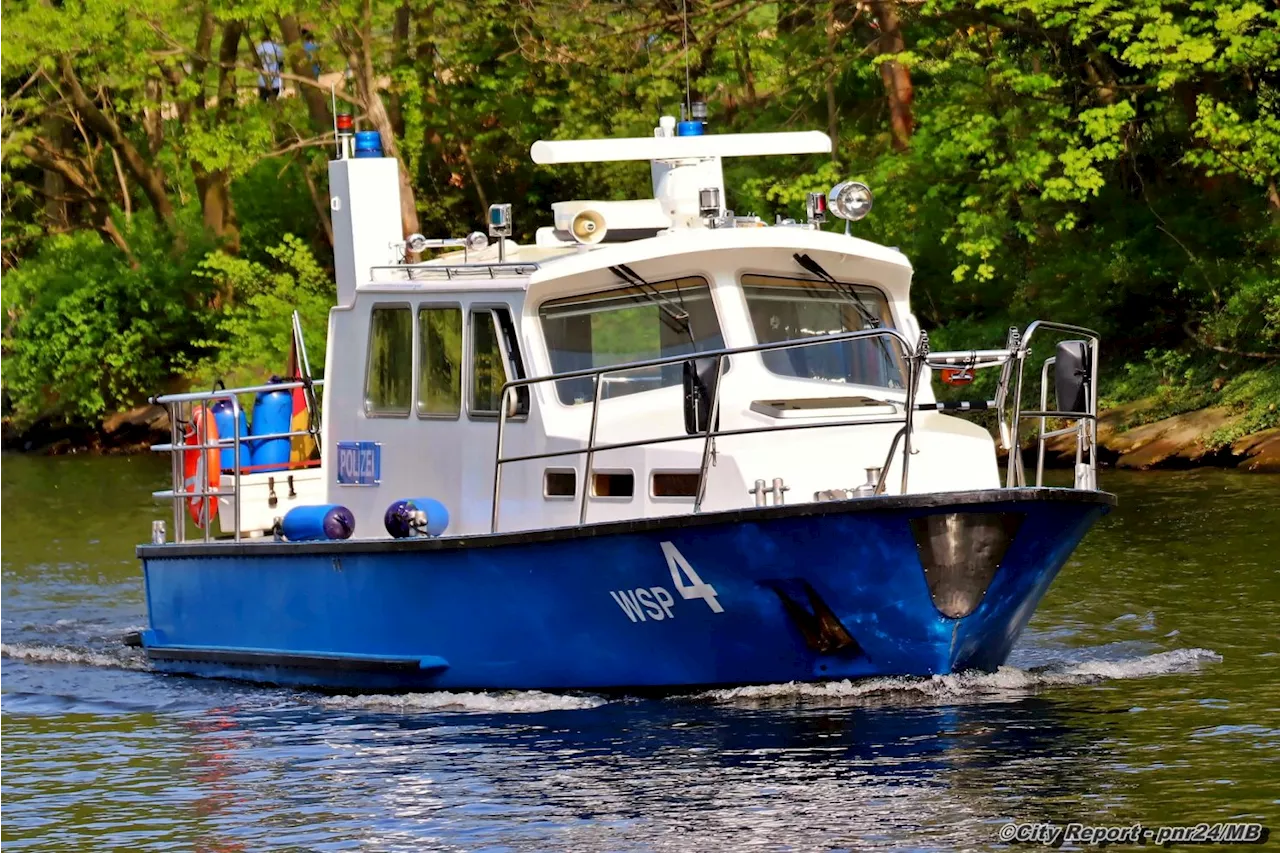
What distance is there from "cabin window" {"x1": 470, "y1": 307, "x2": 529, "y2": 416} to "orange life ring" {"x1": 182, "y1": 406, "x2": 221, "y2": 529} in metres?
2.37

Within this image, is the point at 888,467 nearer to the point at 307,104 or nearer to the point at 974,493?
the point at 974,493

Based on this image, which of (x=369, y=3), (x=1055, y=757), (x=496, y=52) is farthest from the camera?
(x=496, y=52)

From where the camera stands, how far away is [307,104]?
4091 centimetres

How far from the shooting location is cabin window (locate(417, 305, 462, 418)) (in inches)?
499

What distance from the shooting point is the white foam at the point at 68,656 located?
49.7 ft

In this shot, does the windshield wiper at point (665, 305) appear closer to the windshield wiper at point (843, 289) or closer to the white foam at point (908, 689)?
the windshield wiper at point (843, 289)

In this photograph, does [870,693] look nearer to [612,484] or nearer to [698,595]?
[698,595]

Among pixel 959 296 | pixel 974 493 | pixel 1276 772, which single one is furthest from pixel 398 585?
pixel 959 296

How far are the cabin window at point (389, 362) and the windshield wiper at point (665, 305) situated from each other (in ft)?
5.00

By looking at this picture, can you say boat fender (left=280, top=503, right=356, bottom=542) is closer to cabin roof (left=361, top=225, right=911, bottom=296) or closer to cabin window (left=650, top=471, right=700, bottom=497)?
cabin roof (left=361, top=225, right=911, bottom=296)

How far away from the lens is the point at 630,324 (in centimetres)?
1229

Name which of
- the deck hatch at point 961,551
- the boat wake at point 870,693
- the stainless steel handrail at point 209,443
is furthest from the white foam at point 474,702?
the deck hatch at point 961,551

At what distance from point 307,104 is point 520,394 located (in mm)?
29816

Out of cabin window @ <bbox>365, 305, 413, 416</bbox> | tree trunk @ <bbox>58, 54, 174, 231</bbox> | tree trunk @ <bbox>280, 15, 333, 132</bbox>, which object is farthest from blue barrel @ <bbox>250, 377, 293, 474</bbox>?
tree trunk @ <bbox>58, 54, 174, 231</bbox>
